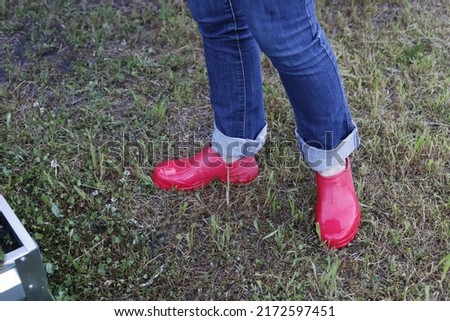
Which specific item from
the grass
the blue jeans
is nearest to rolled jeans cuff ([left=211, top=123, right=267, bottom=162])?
the blue jeans

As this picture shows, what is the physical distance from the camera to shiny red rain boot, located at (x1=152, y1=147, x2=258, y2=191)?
1932mm

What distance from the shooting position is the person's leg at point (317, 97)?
1.39m

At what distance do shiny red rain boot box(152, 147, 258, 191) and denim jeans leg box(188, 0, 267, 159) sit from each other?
4cm

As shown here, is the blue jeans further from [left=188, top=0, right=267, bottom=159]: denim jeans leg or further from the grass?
the grass

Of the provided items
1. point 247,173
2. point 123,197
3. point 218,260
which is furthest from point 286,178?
point 123,197

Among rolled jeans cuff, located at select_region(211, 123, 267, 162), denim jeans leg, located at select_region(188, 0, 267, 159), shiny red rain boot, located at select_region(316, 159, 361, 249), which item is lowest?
shiny red rain boot, located at select_region(316, 159, 361, 249)

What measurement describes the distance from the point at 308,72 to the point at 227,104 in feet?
1.11

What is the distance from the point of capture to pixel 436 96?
230 cm

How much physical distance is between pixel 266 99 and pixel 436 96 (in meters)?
0.61

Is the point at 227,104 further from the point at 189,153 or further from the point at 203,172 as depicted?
the point at 189,153

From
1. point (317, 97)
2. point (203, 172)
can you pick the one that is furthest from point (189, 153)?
point (317, 97)

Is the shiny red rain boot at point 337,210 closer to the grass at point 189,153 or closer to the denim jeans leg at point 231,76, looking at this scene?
the grass at point 189,153

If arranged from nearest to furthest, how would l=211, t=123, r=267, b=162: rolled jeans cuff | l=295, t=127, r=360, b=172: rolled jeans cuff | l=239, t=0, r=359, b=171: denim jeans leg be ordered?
l=239, t=0, r=359, b=171: denim jeans leg → l=295, t=127, r=360, b=172: rolled jeans cuff → l=211, t=123, r=267, b=162: rolled jeans cuff

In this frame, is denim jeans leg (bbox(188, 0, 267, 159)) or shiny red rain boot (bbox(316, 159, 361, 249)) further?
shiny red rain boot (bbox(316, 159, 361, 249))
